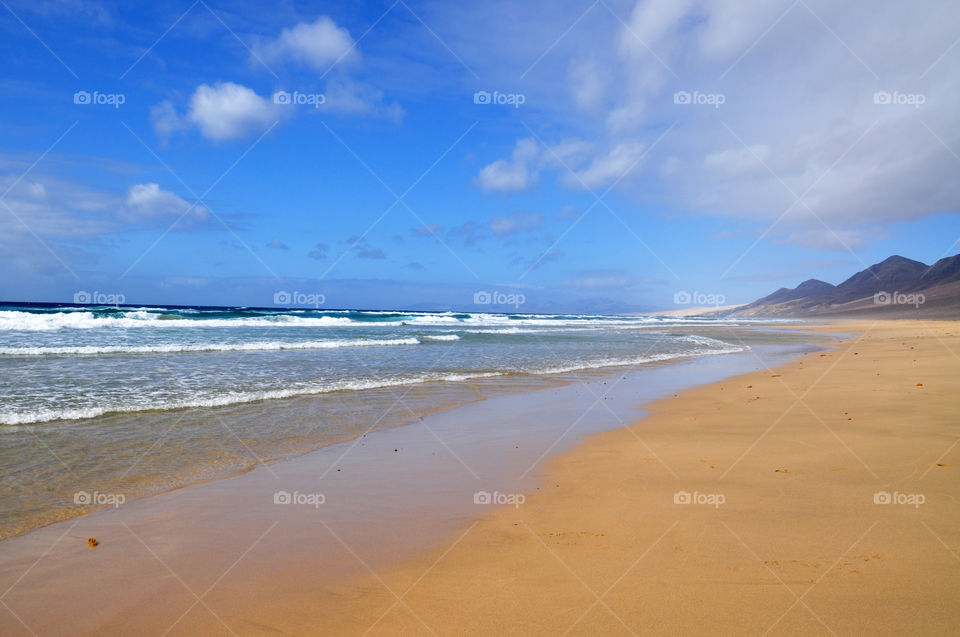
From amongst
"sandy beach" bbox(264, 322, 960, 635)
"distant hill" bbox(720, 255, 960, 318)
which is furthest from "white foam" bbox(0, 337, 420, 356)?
"distant hill" bbox(720, 255, 960, 318)

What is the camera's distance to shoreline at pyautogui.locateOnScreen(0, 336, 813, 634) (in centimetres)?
321

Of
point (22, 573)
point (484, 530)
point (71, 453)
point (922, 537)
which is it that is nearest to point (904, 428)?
Answer: point (922, 537)

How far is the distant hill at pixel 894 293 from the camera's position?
73312mm

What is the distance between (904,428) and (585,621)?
6.20 metres

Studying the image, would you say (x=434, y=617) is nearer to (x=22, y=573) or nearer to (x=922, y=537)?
(x=22, y=573)

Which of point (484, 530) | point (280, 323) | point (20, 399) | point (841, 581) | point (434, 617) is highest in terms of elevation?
point (280, 323)

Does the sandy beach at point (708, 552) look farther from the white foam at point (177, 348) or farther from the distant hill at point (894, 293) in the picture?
the distant hill at point (894, 293)

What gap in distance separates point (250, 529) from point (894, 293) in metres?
74.4

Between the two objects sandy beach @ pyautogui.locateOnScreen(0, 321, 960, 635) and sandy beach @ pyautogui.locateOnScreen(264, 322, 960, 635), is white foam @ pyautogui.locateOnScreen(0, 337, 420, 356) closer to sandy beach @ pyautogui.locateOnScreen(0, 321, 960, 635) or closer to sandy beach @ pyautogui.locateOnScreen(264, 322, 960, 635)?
sandy beach @ pyautogui.locateOnScreen(0, 321, 960, 635)

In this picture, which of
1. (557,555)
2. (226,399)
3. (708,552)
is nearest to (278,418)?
(226,399)

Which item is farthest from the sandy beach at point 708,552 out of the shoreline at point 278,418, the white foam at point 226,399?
the white foam at point 226,399

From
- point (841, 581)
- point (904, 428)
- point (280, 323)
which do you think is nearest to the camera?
point (841, 581)

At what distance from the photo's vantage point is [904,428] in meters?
6.57

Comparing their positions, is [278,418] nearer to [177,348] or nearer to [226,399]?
[226,399]
